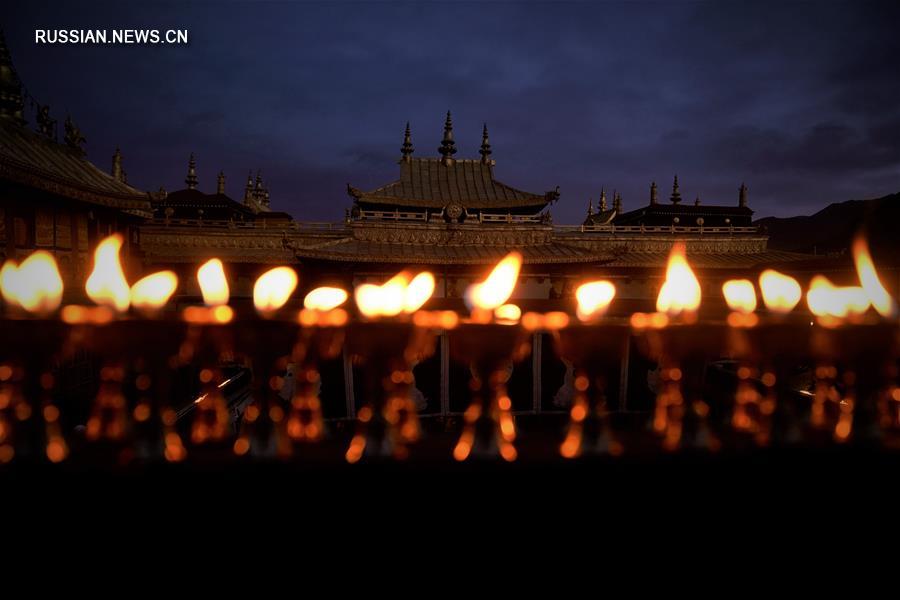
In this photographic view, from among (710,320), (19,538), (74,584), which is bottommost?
(74,584)

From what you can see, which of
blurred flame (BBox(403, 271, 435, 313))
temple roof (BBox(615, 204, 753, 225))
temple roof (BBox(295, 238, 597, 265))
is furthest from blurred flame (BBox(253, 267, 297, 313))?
temple roof (BBox(615, 204, 753, 225))

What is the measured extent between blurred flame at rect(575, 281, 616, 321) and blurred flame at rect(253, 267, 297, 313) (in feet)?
5.57

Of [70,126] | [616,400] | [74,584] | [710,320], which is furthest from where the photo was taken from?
[70,126]

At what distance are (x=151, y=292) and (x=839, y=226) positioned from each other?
84.8 meters

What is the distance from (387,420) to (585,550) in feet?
4.13

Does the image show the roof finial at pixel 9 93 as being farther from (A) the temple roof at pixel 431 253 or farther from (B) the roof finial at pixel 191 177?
(B) the roof finial at pixel 191 177

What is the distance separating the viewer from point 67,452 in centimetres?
208

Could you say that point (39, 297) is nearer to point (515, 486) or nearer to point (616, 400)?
point (515, 486)

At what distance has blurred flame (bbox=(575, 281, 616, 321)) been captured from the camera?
229cm

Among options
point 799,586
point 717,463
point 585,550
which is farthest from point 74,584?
point 799,586

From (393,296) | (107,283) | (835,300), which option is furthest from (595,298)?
(107,283)

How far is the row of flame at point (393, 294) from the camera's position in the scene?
2.08m

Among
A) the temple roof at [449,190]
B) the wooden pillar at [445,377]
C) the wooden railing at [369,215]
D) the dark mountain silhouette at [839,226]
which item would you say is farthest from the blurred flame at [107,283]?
the dark mountain silhouette at [839,226]

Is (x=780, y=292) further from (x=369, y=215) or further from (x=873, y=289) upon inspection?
(x=369, y=215)
